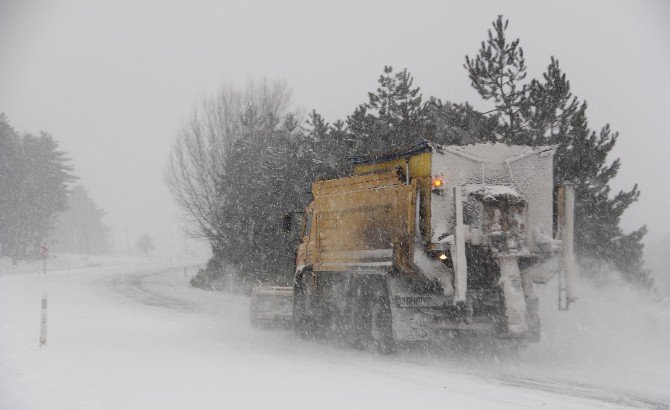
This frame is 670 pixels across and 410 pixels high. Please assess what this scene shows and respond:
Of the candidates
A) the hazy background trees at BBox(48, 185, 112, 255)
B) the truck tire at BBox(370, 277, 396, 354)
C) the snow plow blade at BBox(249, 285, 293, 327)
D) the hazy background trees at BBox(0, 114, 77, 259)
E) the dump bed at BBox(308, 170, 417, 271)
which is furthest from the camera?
the hazy background trees at BBox(48, 185, 112, 255)

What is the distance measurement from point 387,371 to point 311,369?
3.51ft

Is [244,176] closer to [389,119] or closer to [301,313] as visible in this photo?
[389,119]

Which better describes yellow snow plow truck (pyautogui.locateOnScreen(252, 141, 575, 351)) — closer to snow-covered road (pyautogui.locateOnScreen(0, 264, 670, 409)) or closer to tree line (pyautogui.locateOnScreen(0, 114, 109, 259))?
snow-covered road (pyautogui.locateOnScreen(0, 264, 670, 409))

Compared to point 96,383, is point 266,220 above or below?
above

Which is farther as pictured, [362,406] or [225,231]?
[225,231]

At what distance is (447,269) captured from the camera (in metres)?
9.37

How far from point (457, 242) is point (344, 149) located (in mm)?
14164

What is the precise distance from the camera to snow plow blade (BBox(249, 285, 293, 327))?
14531 mm

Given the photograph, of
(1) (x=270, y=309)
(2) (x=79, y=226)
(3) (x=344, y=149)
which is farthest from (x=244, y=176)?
(2) (x=79, y=226)

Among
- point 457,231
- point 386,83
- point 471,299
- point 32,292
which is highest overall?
point 386,83

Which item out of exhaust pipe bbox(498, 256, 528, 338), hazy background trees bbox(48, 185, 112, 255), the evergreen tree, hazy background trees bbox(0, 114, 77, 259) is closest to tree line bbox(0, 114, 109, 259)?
hazy background trees bbox(0, 114, 77, 259)

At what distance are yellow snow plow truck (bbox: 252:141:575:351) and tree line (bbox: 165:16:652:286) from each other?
2.56 meters

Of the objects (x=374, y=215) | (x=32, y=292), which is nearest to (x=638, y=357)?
(x=374, y=215)

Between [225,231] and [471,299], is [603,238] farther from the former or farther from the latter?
[225,231]
